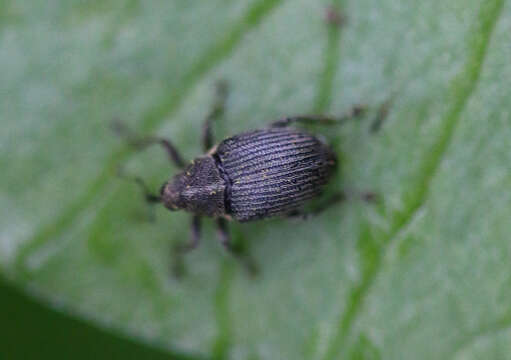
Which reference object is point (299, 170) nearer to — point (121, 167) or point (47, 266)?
point (121, 167)

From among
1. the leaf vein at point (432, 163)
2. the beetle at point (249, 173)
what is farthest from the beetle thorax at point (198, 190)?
the leaf vein at point (432, 163)

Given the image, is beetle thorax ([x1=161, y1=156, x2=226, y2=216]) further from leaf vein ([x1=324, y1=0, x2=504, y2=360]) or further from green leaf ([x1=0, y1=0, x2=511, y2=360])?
leaf vein ([x1=324, y1=0, x2=504, y2=360])

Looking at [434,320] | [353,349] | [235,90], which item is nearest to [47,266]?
[235,90]

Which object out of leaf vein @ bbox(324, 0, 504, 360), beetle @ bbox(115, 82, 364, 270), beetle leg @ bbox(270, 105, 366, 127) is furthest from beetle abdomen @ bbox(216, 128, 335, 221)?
leaf vein @ bbox(324, 0, 504, 360)

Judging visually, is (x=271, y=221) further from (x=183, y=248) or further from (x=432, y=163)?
(x=432, y=163)

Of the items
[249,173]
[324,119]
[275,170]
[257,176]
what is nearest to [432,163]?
[324,119]

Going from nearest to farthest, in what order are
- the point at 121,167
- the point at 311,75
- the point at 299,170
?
the point at 299,170 < the point at 311,75 < the point at 121,167
